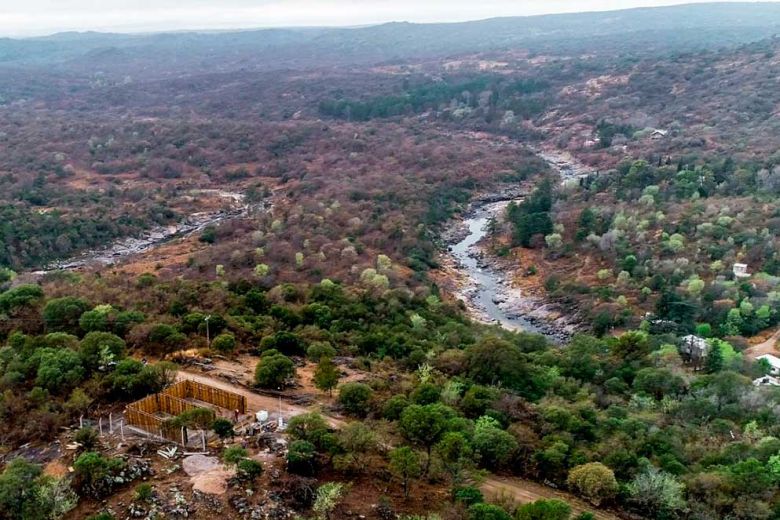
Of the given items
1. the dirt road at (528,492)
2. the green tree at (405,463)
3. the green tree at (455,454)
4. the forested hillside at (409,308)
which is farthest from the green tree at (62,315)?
the dirt road at (528,492)

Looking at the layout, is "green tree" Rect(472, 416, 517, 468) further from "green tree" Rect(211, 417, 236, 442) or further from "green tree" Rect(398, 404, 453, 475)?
"green tree" Rect(211, 417, 236, 442)

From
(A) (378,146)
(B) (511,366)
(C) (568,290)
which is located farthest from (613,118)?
(B) (511,366)

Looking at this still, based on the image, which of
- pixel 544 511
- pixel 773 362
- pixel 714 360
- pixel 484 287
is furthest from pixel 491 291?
pixel 544 511

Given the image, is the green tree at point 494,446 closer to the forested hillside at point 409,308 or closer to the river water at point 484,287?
the forested hillside at point 409,308

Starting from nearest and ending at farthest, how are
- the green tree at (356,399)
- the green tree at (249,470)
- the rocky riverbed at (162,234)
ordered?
the green tree at (249,470), the green tree at (356,399), the rocky riverbed at (162,234)

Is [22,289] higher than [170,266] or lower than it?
higher

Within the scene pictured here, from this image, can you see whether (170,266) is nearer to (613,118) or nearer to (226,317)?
(226,317)

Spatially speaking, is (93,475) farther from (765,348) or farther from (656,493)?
(765,348)
